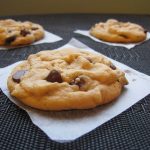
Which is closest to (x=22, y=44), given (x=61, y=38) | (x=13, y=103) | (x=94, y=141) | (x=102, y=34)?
(x=61, y=38)

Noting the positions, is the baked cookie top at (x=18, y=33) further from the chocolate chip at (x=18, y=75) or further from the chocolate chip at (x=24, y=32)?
the chocolate chip at (x=18, y=75)

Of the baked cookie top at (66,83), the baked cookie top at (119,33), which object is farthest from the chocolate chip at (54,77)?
the baked cookie top at (119,33)

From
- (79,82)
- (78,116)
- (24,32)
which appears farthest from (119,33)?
(78,116)

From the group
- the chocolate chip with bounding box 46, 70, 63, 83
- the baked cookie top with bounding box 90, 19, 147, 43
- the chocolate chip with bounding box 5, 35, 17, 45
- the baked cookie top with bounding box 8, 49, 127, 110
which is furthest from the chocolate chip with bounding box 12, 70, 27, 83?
the baked cookie top with bounding box 90, 19, 147, 43

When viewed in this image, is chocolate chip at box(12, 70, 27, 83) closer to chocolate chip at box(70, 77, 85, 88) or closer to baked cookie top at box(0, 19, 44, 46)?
chocolate chip at box(70, 77, 85, 88)

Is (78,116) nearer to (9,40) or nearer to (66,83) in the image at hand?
(66,83)

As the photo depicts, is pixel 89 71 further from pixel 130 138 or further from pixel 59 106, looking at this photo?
pixel 130 138
